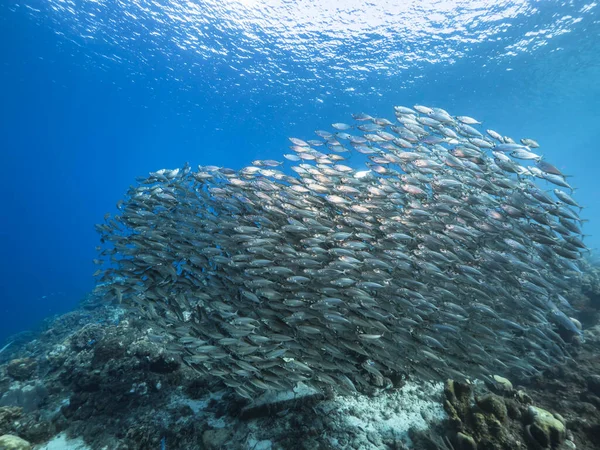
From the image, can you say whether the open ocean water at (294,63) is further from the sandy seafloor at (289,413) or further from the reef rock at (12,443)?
the reef rock at (12,443)

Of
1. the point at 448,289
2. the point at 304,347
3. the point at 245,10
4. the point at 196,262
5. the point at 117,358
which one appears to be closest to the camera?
the point at 304,347

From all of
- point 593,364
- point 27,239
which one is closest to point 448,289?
point 593,364

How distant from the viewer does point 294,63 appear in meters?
27.0

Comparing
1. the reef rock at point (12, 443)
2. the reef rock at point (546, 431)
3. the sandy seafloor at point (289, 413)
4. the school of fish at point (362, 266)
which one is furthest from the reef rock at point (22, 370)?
the reef rock at point (546, 431)

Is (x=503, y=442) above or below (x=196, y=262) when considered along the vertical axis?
below

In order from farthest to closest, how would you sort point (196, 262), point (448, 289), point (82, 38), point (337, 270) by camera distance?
point (82, 38) < point (196, 262) < point (448, 289) < point (337, 270)

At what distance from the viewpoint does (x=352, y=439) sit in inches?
202

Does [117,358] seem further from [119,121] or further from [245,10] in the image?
[119,121]

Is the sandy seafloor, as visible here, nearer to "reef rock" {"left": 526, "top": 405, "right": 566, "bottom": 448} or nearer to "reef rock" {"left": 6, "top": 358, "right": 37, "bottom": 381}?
"reef rock" {"left": 526, "top": 405, "right": 566, "bottom": 448}

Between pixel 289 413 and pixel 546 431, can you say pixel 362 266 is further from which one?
pixel 546 431

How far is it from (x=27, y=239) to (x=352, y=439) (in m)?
192

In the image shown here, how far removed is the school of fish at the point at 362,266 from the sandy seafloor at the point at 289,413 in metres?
0.49

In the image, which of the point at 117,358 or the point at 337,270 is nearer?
the point at 337,270

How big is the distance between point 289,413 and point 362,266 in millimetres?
3050
